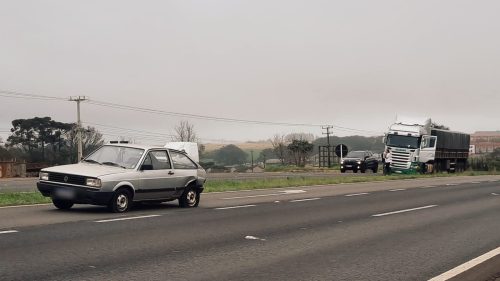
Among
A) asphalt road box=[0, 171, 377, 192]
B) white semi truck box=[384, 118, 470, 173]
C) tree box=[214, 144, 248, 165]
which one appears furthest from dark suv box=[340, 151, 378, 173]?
tree box=[214, 144, 248, 165]

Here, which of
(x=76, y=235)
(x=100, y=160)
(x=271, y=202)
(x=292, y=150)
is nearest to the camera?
(x=76, y=235)

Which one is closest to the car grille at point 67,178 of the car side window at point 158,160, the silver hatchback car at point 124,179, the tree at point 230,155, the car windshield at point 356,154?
the silver hatchback car at point 124,179

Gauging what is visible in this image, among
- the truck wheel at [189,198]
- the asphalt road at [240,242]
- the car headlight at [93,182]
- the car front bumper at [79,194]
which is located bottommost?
the asphalt road at [240,242]

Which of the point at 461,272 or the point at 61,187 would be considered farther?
the point at 61,187

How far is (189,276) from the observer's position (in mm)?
6285

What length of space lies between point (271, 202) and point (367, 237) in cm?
662

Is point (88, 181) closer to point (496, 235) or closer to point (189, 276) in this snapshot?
point (189, 276)

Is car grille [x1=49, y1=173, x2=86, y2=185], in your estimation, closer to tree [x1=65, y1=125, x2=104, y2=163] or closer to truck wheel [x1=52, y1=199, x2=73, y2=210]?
truck wheel [x1=52, y1=199, x2=73, y2=210]

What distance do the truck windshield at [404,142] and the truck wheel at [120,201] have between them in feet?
101

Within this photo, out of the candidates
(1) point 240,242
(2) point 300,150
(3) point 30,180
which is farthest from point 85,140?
(1) point 240,242

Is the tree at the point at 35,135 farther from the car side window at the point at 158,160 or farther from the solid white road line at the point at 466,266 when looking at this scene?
the solid white road line at the point at 466,266

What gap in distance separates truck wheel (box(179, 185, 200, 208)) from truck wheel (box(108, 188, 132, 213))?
1847mm

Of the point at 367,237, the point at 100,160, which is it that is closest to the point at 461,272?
the point at 367,237

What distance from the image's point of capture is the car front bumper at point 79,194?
1178 cm
